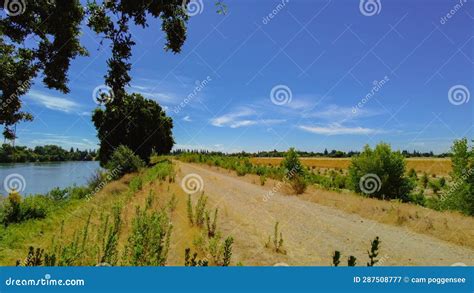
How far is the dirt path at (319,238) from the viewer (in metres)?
7.12

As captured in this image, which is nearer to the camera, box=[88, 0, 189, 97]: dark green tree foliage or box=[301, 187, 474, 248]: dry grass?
box=[88, 0, 189, 97]: dark green tree foliage

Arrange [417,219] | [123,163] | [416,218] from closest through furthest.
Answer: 1. [417,219]
2. [416,218]
3. [123,163]

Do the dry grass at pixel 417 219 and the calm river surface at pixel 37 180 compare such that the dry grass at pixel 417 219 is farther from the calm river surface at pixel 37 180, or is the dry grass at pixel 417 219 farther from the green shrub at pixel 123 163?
the green shrub at pixel 123 163

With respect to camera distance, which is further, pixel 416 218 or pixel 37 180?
pixel 37 180

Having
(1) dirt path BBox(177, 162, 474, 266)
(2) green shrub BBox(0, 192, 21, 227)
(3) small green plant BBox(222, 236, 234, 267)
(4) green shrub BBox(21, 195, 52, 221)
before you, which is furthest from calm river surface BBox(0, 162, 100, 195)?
(3) small green plant BBox(222, 236, 234, 267)

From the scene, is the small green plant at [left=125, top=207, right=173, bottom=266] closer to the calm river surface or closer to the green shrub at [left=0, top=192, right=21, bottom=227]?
the green shrub at [left=0, top=192, right=21, bottom=227]

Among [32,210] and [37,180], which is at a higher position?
[32,210]

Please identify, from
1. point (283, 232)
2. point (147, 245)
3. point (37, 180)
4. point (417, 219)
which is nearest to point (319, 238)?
point (283, 232)

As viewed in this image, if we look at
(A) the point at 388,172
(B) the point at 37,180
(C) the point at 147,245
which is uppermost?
(A) the point at 388,172

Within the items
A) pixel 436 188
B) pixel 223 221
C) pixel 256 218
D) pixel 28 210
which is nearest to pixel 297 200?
pixel 256 218

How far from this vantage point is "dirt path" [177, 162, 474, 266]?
7125 millimetres

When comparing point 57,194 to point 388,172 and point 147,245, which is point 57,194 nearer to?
point 147,245

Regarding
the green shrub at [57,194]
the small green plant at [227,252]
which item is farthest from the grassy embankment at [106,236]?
the green shrub at [57,194]

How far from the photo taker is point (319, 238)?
8.81 metres
